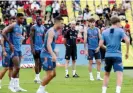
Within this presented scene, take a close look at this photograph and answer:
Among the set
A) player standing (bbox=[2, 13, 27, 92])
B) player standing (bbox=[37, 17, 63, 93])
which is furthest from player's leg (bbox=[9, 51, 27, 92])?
player standing (bbox=[37, 17, 63, 93])

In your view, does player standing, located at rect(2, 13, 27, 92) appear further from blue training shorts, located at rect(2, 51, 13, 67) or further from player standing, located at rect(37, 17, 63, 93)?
player standing, located at rect(37, 17, 63, 93)

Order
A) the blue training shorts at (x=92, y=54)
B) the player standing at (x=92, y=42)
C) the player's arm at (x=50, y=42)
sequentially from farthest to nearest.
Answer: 1. the blue training shorts at (x=92, y=54)
2. the player standing at (x=92, y=42)
3. the player's arm at (x=50, y=42)

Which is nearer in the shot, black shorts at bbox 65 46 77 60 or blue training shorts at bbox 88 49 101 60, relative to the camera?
blue training shorts at bbox 88 49 101 60

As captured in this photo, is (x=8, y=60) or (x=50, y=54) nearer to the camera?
(x=50, y=54)

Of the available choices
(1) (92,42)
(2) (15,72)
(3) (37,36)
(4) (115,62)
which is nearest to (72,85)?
(3) (37,36)

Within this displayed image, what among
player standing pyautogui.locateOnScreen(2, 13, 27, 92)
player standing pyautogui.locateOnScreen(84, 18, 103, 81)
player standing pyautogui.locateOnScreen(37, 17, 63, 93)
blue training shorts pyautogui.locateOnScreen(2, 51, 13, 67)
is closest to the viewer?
player standing pyautogui.locateOnScreen(37, 17, 63, 93)

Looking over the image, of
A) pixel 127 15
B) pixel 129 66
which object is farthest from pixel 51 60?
pixel 127 15

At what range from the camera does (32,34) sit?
1720 centimetres

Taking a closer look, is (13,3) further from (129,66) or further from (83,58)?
(129,66)

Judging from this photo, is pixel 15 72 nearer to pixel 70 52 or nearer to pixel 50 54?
pixel 50 54

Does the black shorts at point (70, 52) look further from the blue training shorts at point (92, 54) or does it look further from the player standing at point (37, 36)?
the player standing at point (37, 36)

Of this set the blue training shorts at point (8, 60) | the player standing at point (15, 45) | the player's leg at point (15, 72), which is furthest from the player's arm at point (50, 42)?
the blue training shorts at point (8, 60)

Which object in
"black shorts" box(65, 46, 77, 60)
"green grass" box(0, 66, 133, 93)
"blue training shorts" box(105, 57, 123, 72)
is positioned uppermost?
"blue training shorts" box(105, 57, 123, 72)

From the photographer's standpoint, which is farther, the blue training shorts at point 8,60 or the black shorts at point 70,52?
the black shorts at point 70,52
